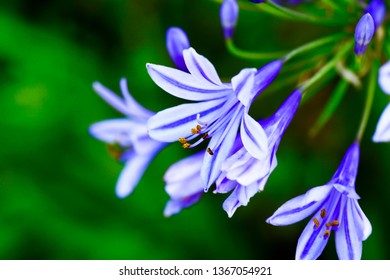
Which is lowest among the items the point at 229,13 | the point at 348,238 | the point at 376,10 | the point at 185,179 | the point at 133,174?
the point at 348,238

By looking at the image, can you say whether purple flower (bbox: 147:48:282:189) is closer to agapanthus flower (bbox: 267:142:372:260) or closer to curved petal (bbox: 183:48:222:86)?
curved petal (bbox: 183:48:222:86)

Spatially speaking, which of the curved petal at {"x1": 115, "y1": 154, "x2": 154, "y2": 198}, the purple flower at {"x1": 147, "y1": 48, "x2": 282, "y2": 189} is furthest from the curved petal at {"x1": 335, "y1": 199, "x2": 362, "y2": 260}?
the curved petal at {"x1": 115, "y1": 154, "x2": 154, "y2": 198}

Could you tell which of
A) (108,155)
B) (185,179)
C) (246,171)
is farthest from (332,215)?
(108,155)

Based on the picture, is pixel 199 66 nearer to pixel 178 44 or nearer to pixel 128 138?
pixel 178 44

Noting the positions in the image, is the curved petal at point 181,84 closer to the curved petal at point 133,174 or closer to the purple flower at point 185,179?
the purple flower at point 185,179

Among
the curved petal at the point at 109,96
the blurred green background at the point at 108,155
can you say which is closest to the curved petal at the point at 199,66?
the curved petal at the point at 109,96
